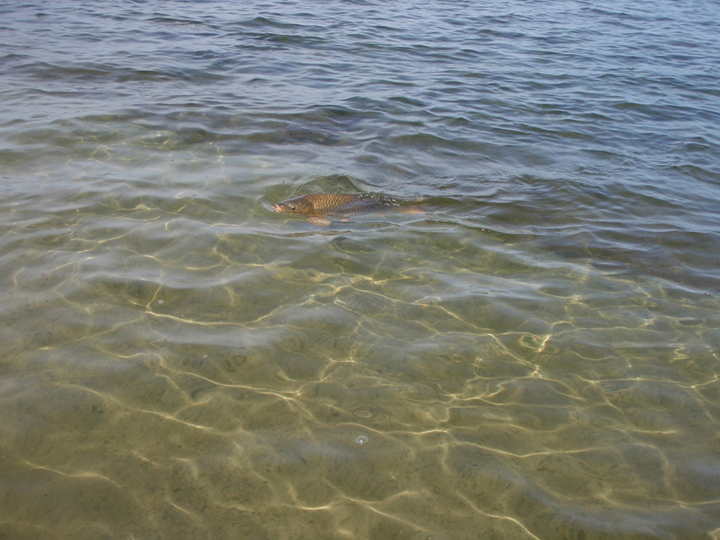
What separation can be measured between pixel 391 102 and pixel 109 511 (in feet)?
31.7

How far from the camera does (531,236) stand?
6.47 m

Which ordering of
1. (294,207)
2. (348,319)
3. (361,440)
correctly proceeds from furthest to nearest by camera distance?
(294,207)
(348,319)
(361,440)

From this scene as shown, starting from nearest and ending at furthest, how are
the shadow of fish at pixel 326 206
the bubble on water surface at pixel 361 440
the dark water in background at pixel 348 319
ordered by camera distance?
1. the dark water in background at pixel 348 319
2. the bubble on water surface at pixel 361 440
3. the shadow of fish at pixel 326 206

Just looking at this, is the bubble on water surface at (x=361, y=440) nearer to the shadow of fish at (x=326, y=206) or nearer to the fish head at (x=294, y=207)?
the shadow of fish at (x=326, y=206)

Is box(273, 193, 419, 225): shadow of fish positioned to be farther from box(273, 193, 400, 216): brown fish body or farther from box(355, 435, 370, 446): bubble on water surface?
box(355, 435, 370, 446): bubble on water surface

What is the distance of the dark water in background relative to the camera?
10.1 ft

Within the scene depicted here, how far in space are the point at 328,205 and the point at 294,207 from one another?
42cm

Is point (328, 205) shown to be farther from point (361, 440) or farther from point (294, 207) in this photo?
point (361, 440)

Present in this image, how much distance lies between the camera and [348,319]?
4.56 m

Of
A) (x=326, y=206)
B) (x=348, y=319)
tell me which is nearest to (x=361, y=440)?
(x=348, y=319)

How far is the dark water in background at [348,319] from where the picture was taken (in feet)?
10.1

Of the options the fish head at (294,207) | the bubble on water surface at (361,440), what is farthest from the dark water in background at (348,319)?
the fish head at (294,207)

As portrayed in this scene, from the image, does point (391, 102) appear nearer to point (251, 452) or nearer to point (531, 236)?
point (531, 236)

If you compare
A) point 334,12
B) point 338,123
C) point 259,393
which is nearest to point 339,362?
point 259,393
